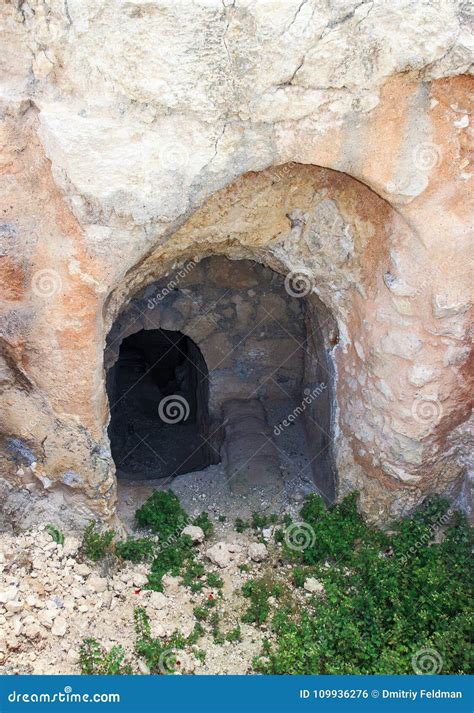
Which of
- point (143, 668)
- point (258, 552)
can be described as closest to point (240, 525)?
point (258, 552)

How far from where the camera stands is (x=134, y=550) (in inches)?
180

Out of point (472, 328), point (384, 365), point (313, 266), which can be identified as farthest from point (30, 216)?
point (472, 328)

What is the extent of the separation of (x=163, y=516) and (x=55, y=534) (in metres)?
0.81

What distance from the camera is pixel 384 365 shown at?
4637 mm

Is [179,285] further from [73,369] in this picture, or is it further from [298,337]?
[73,369]

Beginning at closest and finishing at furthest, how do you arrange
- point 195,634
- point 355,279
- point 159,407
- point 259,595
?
point 195,634
point 259,595
point 355,279
point 159,407

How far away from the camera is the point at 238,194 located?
4.46 meters

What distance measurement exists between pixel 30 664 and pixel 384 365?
270 centimetres

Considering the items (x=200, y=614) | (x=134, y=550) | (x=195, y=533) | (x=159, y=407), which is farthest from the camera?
(x=159, y=407)

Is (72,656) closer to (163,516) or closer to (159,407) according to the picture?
(163,516)

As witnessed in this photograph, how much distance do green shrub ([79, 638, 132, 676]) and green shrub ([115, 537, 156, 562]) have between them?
0.81 meters

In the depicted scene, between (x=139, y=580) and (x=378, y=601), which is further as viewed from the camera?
(x=139, y=580)

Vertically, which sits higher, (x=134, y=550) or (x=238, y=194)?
(x=238, y=194)

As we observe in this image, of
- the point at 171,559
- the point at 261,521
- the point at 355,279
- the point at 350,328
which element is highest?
the point at 355,279
